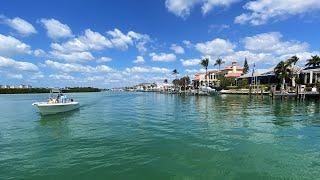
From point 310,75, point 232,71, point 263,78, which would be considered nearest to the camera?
point 310,75

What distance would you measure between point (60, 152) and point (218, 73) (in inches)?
5978

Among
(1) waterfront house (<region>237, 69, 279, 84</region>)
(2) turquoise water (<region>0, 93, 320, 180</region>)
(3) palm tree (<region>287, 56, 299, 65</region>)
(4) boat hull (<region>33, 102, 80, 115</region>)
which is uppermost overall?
(3) palm tree (<region>287, 56, 299, 65</region>)

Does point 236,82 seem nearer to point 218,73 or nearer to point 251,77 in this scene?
point 251,77

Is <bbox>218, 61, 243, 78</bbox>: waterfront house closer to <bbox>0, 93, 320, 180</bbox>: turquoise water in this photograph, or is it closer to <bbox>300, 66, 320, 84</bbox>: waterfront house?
<bbox>300, 66, 320, 84</bbox>: waterfront house

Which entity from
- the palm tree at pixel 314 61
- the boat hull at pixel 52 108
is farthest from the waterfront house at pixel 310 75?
the boat hull at pixel 52 108

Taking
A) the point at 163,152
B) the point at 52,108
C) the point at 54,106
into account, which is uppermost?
the point at 54,106

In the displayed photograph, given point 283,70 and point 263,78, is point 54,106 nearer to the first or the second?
point 283,70

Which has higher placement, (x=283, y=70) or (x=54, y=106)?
(x=283, y=70)

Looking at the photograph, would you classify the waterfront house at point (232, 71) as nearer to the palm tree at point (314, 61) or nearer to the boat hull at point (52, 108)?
the palm tree at point (314, 61)

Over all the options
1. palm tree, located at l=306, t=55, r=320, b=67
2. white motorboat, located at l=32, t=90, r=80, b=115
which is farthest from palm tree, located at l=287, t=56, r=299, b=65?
white motorboat, located at l=32, t=90, r=80, b=115

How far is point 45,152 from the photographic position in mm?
20375

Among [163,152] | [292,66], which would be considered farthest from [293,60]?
[163,152]

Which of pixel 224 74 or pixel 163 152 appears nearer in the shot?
pixel 163 152

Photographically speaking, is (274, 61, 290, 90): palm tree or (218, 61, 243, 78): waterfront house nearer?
(274, 61, 290, 90): palm tree
